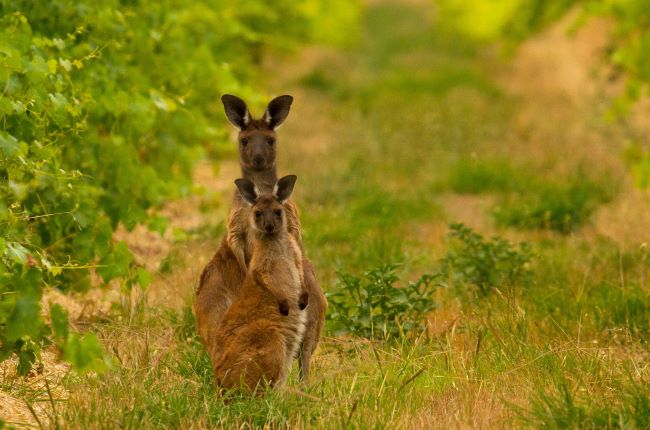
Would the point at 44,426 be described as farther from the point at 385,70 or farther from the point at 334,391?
the point at 385,70

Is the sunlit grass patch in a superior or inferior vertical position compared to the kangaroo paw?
Answer: superior

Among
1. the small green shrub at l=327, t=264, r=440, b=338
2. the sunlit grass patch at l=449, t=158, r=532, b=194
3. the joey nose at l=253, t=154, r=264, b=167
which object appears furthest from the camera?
the sunlit grass patch at l=449, t=158, r=532, b=194

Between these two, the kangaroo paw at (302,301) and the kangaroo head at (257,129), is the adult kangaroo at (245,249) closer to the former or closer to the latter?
the kangaroo head at (257,129)

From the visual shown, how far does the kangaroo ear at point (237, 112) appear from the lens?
5.67 meters

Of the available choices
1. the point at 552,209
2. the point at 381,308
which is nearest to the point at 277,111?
the point at 381,308

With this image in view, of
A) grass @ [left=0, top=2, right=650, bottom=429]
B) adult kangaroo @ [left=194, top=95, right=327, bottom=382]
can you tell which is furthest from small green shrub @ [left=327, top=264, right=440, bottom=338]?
adult kangaroo @ [left=194, top=95, right=327, bottom=382]

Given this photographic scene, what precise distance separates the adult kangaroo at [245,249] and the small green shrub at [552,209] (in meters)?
4.09

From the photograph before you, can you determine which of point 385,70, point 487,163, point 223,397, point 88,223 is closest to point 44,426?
point 223,397

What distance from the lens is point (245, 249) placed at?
532 centimetres

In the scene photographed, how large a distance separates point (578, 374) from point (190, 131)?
4.76m

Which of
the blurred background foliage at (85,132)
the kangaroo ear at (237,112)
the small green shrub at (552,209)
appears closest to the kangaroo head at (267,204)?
the kangaroo ear at (237,112)

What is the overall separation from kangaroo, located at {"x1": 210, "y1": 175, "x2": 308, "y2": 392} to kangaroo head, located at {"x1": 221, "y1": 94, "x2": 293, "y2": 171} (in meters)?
0.55

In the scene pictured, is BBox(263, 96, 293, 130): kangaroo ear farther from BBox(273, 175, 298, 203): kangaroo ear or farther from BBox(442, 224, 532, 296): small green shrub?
BBox(442, 224, 532, 296): small green shrub

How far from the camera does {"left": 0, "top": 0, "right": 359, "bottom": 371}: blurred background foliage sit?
15.5ft
